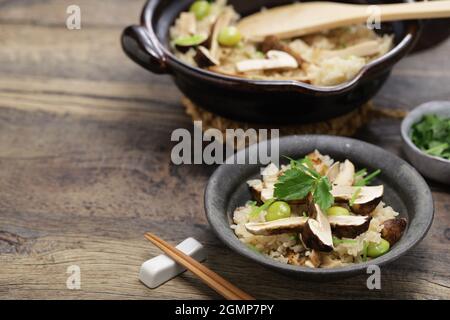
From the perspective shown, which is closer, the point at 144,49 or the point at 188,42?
the point at 144,49

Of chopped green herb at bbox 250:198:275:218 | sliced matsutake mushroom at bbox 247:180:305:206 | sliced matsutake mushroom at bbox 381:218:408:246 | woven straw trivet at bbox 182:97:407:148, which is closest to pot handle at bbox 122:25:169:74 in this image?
woven straw trivet at bbox 182:97:407:148

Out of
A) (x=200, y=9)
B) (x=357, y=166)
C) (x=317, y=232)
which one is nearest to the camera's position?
(x=317, y=232)

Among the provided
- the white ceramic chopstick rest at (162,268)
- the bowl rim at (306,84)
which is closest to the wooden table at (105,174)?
the white ceramic chopstick rest at (162,268)

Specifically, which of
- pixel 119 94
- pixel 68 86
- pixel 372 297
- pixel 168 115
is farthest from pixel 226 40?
pixel 372 297

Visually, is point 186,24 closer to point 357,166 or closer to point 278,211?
point 357,166

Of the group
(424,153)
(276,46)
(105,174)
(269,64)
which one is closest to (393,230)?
(424,153)

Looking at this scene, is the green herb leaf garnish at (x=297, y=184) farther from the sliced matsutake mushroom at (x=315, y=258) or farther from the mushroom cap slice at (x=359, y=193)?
the sliced matsutake mushroom at (x=315, y=258)

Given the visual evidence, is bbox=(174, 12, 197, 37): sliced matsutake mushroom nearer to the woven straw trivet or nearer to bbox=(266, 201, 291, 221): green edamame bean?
the woven straw trivet
